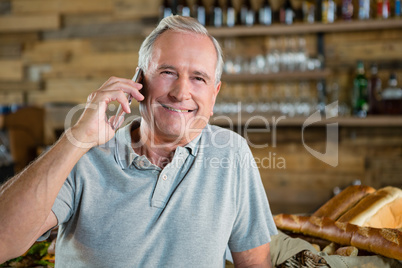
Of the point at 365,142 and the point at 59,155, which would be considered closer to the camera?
the point at 59,155

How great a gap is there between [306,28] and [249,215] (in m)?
2.35

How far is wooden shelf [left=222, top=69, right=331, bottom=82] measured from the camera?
3.16m

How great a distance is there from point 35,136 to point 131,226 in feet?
9.67

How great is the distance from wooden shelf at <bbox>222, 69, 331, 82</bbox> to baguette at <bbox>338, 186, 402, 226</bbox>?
1776 mm

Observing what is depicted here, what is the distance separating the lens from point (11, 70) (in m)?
4.06

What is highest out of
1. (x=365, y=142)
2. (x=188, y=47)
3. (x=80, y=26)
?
(x=80, y=26)

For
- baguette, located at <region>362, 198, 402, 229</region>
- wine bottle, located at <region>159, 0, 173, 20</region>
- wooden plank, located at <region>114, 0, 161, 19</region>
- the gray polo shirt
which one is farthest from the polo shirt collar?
wooden plank, located at <region>114, 0, 161, 19</region>

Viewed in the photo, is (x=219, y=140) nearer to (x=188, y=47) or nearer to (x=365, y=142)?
(x=188, y=47)

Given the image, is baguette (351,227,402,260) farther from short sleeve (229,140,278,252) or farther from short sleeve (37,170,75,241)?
short sleeve (37,170,75,241)

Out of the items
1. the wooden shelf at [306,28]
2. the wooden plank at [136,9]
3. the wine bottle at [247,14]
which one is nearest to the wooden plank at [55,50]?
the wooden plank at [136,9]

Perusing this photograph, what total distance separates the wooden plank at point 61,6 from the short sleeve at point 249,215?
3.09 meters

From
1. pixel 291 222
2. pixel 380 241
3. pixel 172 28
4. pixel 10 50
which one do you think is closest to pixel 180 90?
pixel 172 28

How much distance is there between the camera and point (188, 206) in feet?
3.69

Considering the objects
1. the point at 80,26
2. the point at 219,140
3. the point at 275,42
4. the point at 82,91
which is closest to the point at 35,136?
the point at 82,91
